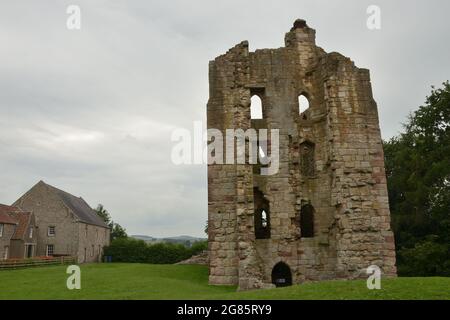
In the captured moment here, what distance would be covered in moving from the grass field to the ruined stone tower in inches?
92.6

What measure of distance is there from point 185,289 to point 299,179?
7.27m

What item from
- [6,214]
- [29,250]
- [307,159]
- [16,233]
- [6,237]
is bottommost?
[29,250]

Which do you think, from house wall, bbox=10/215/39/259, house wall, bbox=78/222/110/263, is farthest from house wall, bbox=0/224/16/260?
house wall, bbox=78/222/110/263

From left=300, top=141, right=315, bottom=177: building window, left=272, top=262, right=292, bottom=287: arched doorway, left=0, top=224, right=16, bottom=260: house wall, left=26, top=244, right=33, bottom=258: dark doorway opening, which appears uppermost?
left=300, top=141, right=315, bottom=177: building window

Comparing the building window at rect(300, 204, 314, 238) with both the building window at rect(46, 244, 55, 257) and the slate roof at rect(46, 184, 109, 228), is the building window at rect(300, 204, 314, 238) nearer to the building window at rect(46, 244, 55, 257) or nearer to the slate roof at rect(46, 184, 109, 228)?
the slate roof at rect(46, 184, 109, 228)

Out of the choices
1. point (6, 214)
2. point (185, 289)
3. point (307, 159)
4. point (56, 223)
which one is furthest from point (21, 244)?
point (307, 159)

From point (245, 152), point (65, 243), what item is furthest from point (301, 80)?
point (65, 243)

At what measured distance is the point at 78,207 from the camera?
1730 inches

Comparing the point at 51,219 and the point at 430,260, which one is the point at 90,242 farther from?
the point at 430,260

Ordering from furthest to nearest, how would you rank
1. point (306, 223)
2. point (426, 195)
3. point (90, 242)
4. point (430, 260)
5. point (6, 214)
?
point (90, 242) → point (6, 214) → point (426, 195) → point (430, 260) → point (306, 223)

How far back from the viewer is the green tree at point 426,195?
79.6ft

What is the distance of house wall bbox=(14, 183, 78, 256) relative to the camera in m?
38.6

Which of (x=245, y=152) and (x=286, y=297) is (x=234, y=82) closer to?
(x=245, y=152)
